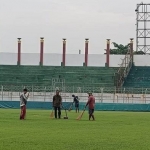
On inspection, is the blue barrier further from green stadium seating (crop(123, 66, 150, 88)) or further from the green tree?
the green tree

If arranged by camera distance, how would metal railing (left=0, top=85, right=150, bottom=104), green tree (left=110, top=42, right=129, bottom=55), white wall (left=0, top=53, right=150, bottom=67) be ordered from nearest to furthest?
1. metal railing (left=0, top=85, right=150, bottom=104)
2. white wall (left=0, top=53, right=150, bottom=67)
3. green tree (left=110, top=42, right=129, bottom=55)

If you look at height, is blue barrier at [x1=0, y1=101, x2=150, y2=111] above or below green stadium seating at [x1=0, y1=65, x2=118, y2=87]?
below

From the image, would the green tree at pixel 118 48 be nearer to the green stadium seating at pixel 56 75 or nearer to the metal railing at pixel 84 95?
the green stadium seating at pixel 56 75

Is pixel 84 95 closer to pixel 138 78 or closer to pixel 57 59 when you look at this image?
pixel 138 78

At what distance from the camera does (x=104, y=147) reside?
14625 millimetres

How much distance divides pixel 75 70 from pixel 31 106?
22234 millimetres

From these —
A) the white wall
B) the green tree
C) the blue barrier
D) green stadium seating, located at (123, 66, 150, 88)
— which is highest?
the green tree

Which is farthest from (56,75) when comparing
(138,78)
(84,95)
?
(84,95)

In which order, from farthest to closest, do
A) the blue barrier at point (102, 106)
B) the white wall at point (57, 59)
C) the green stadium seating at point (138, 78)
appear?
1. the white wall at point (57, 59)
2. the green stadium seating at point (138, 78)
3. the blue barrier at point (102, 106)

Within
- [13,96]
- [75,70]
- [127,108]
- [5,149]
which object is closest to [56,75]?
[75,70]

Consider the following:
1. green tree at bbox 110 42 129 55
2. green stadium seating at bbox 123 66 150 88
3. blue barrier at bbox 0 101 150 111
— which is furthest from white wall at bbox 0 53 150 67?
green tree at bbox 110 42 129 55

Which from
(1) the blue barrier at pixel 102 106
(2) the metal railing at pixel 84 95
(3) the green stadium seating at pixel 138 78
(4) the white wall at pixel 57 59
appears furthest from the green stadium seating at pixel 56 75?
(1) the blue barrier at pixel 102 106

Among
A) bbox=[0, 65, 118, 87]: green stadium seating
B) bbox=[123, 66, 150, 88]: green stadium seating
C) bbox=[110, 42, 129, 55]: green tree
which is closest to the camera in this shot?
bbox=[0, 65, 118, 87]: green stadium seating

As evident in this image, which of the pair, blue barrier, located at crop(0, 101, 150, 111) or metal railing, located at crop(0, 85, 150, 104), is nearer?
blue barrier, located at crop(0, 101, 150, 111)
